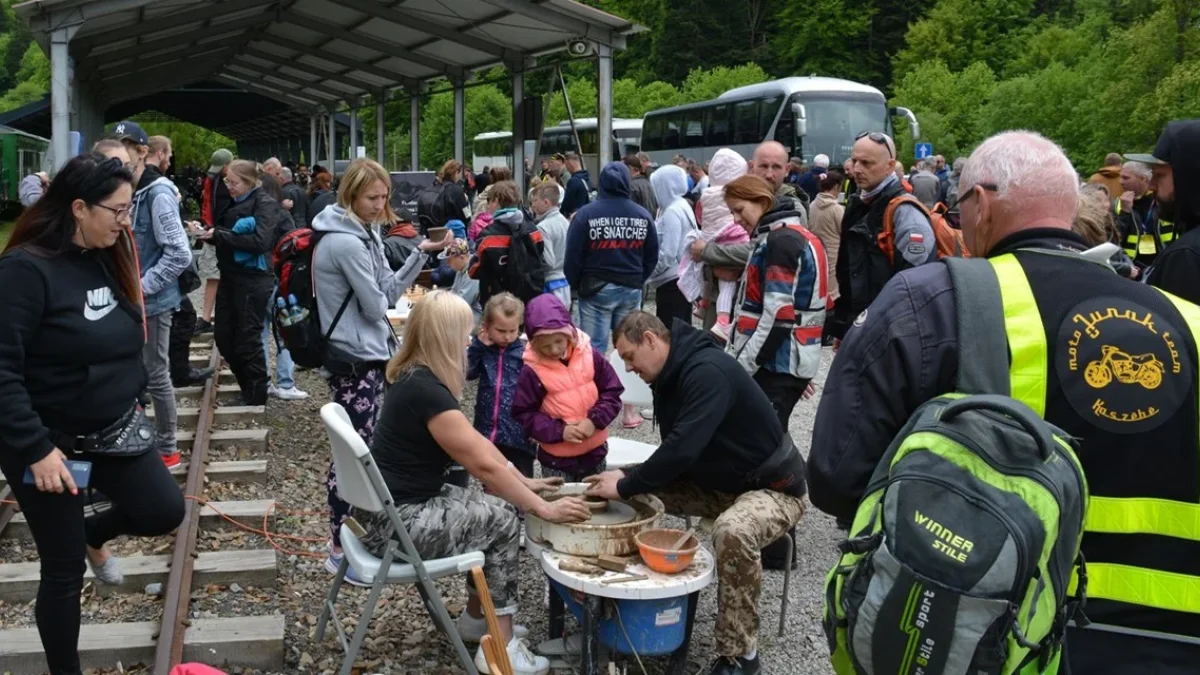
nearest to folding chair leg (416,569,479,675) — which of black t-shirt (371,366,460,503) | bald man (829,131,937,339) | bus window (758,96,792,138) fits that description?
black t-shirt (371,366,460,503)

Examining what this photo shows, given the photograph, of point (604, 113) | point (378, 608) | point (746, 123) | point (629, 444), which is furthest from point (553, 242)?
point (746, 123)

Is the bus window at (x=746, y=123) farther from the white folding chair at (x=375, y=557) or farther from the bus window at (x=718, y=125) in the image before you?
the white folding chair at (x=375, y=557)

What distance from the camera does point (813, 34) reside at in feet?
→ 196

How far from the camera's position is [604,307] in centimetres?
791

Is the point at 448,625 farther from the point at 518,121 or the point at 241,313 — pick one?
the point at 518,121

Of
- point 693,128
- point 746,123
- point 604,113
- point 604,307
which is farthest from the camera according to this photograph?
point 693,128

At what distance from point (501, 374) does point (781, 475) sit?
1.72 meters

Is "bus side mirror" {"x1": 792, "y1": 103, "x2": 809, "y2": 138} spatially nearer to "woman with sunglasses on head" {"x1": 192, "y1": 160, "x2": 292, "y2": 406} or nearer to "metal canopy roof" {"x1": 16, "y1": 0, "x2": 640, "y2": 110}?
"metal canopy roof" {"x1": 16, "y1": 0, "x2": 640, "y2": 110}

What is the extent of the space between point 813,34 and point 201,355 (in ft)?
179

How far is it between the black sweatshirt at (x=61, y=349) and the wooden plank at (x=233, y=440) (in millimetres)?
3784

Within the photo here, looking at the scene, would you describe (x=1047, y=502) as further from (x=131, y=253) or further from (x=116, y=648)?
(x=116, y=648)

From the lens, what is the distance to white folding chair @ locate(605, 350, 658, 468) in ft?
17.6

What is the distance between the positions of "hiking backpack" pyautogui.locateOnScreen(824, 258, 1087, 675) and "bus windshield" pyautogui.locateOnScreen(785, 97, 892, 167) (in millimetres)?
24617

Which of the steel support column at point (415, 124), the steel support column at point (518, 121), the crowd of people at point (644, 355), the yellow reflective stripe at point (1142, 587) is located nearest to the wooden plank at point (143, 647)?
the crowd of people at point (644, 355)
